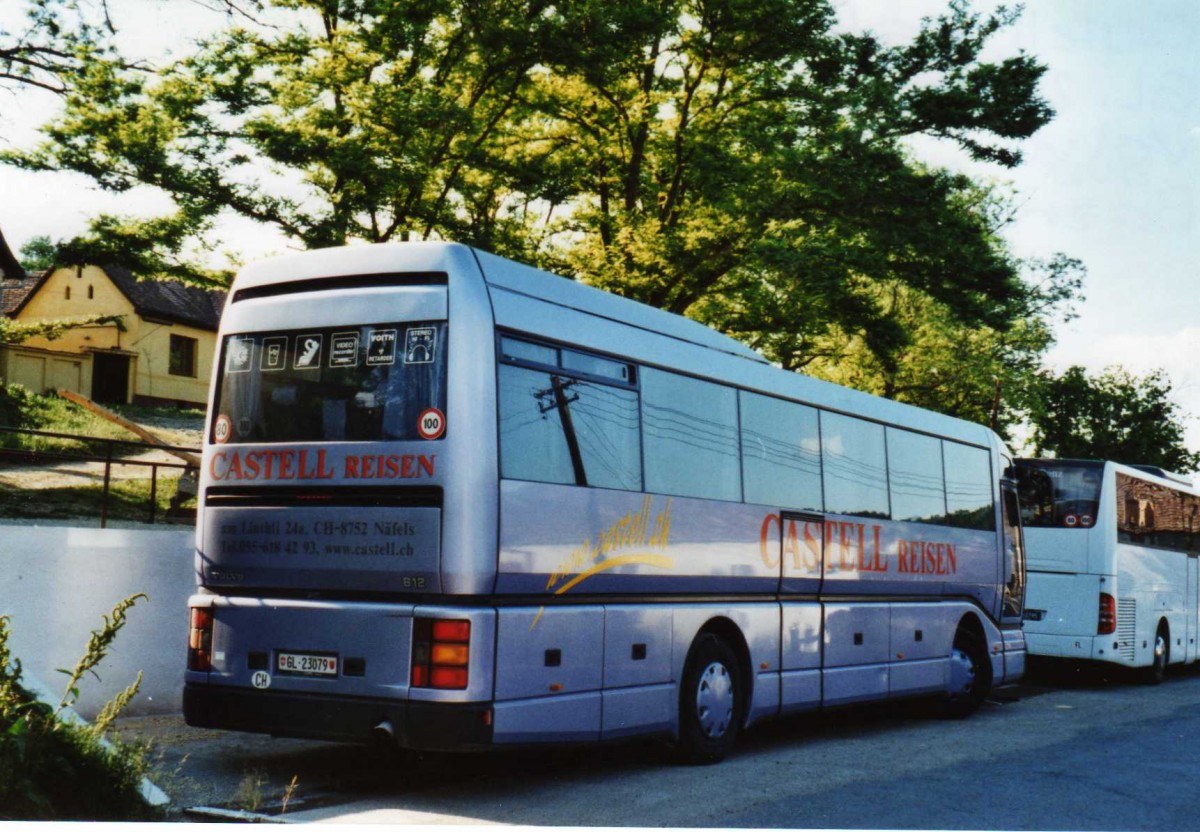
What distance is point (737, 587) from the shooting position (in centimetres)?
1019

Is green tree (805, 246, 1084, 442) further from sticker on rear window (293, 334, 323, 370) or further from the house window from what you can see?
sticker on rear window (293, 334, 323, 370)

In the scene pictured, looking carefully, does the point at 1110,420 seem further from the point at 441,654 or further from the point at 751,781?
the point at 441,654

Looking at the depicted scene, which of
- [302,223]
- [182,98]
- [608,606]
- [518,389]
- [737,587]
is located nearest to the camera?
[518,389]

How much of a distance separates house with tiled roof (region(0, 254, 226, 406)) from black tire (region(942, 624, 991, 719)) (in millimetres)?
28076

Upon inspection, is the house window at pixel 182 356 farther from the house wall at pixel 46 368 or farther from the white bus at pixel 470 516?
the white bus at pixel 470 516

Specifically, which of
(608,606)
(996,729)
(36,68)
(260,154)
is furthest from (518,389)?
(260,154)

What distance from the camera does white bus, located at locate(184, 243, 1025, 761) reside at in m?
7.60

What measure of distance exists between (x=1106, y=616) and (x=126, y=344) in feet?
120

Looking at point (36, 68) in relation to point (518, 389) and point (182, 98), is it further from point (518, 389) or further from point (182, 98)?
point (518, 389)

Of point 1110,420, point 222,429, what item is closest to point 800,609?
point 222,429

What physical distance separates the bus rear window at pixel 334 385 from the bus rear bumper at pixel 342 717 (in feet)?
5.13

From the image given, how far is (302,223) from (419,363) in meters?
11.6

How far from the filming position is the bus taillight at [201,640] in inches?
326

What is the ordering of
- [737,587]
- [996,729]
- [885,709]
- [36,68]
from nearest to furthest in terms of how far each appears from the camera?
[737,587], [996,729], [36,68], [885,709]
